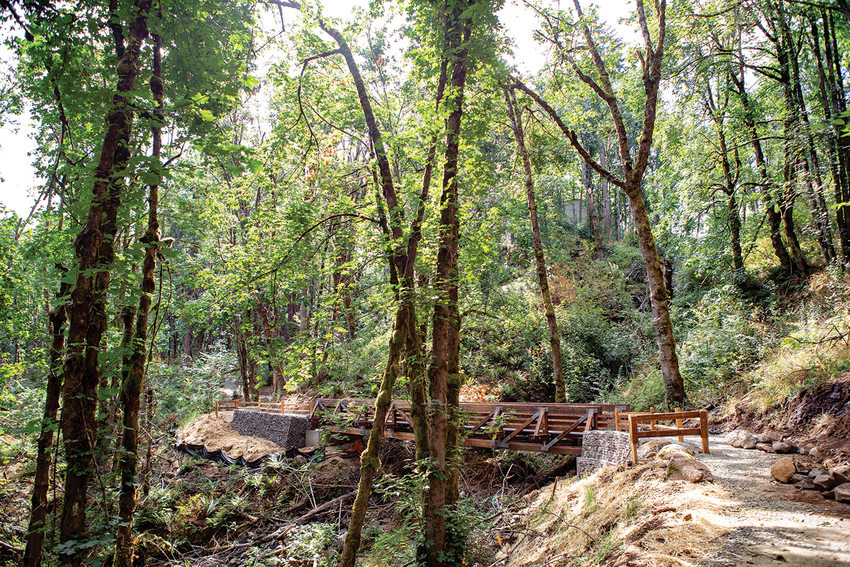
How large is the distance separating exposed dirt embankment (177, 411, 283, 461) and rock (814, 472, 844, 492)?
43.6 ft

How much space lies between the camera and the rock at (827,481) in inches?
187

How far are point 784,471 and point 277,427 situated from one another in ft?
47.3

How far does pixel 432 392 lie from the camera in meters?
6.21

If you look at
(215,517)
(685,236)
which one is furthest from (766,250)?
(215,517)

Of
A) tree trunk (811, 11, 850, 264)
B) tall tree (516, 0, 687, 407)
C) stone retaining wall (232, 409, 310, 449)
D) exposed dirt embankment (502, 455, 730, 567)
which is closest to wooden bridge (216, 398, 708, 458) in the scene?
tall tree (516, 0, 687, 407)

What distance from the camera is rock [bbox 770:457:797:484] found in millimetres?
5297

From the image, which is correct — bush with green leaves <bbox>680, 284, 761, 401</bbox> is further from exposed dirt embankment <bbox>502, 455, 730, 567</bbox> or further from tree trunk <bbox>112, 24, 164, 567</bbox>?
tree trunk <bbox>112, 24, 164, 567</bbox>

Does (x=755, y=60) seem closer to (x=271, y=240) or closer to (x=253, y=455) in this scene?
(x=271, y=240)

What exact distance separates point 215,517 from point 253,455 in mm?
4039

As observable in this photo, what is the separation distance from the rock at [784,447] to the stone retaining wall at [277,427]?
1309cm

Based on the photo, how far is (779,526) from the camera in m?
4.04

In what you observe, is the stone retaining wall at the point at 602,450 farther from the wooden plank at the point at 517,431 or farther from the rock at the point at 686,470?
the rock at the point at 686,470

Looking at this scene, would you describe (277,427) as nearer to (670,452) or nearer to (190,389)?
(190,389)

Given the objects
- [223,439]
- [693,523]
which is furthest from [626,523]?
[223,439]
